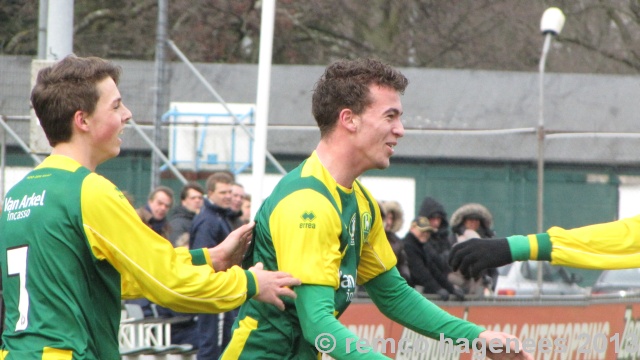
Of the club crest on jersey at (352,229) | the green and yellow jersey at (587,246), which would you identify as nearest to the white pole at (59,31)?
the club crest on jersey at (352,229)

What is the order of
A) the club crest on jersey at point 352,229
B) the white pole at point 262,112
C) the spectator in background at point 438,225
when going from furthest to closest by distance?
the spectator in background at point 438,225 → the white pole at point 262,112 → the club crest on jersey at point 352,229

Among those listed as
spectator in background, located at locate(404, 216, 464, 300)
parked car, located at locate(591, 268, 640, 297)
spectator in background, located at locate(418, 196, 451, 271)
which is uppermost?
spectator in background, located at locate(418, 196, 451, 271)

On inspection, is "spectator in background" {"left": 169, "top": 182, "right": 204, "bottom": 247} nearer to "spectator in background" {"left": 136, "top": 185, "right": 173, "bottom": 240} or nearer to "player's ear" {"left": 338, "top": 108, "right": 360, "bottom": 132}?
"spectator in background" {"left": 136, "top": 185, "right": 173, "bottom": 240}

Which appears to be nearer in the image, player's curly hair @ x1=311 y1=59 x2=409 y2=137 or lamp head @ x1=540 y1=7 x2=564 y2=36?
player's curly hair @ x1=311 y1=59 x2=409 y2=137

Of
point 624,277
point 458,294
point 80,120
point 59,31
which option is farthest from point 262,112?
point 624,277

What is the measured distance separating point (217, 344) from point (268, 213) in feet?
15.8

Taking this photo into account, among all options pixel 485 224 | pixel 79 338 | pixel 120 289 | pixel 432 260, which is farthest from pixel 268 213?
pixel 485 224

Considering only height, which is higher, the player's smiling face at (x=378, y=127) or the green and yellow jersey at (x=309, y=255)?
the player's smiling face at (x=378, y=127)

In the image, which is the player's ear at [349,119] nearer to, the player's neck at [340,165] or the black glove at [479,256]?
the player's neck at [340,165]

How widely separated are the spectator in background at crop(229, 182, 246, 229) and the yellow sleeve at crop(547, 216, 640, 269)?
17.1 feet

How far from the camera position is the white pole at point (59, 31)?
26.3 feet

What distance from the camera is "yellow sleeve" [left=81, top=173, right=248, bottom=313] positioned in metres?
3.47

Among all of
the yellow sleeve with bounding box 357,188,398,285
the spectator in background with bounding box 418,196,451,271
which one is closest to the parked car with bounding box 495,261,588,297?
the spectator in background with bounding box 418,196,451,271

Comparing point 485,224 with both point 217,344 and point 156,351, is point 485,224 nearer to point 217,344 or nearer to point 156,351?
point 217,344
